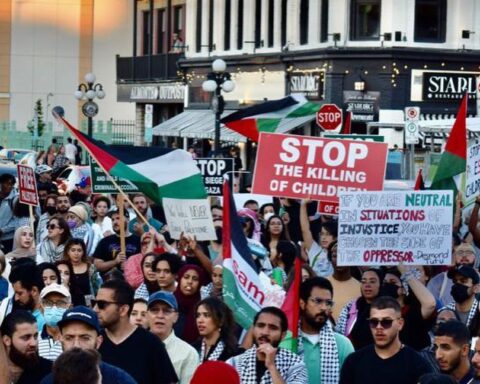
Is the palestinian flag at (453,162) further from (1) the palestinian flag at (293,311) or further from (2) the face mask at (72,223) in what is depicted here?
(1) the palestinian flag at (293,311)

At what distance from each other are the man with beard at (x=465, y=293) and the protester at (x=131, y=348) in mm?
3229

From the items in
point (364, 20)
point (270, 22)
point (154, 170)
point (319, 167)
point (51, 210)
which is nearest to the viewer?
point (319, 167)

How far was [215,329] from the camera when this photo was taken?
988cm

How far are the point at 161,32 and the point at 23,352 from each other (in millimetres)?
48498

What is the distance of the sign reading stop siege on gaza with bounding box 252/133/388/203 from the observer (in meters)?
14.2

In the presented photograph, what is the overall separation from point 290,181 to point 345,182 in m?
0.49

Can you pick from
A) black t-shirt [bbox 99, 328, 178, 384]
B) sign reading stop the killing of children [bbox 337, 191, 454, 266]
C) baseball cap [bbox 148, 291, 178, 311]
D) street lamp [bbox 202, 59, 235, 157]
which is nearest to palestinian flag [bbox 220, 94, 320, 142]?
sign reading stop the killing of children [bbox 337, 191, 454, 266]

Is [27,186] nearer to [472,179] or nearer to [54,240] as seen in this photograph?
[54,240]

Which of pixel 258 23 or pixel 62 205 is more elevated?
pixel 258 23

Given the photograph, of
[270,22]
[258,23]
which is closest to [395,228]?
[270,22]

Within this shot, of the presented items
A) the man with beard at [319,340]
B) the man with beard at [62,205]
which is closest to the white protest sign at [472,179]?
the man with beard at [62,205]

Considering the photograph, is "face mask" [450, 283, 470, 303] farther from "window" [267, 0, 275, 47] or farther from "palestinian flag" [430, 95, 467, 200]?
"window" [267, 0, 275, 47]

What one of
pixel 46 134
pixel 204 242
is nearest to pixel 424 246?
pixel 204 242

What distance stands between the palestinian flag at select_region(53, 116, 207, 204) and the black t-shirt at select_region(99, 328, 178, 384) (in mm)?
6633
